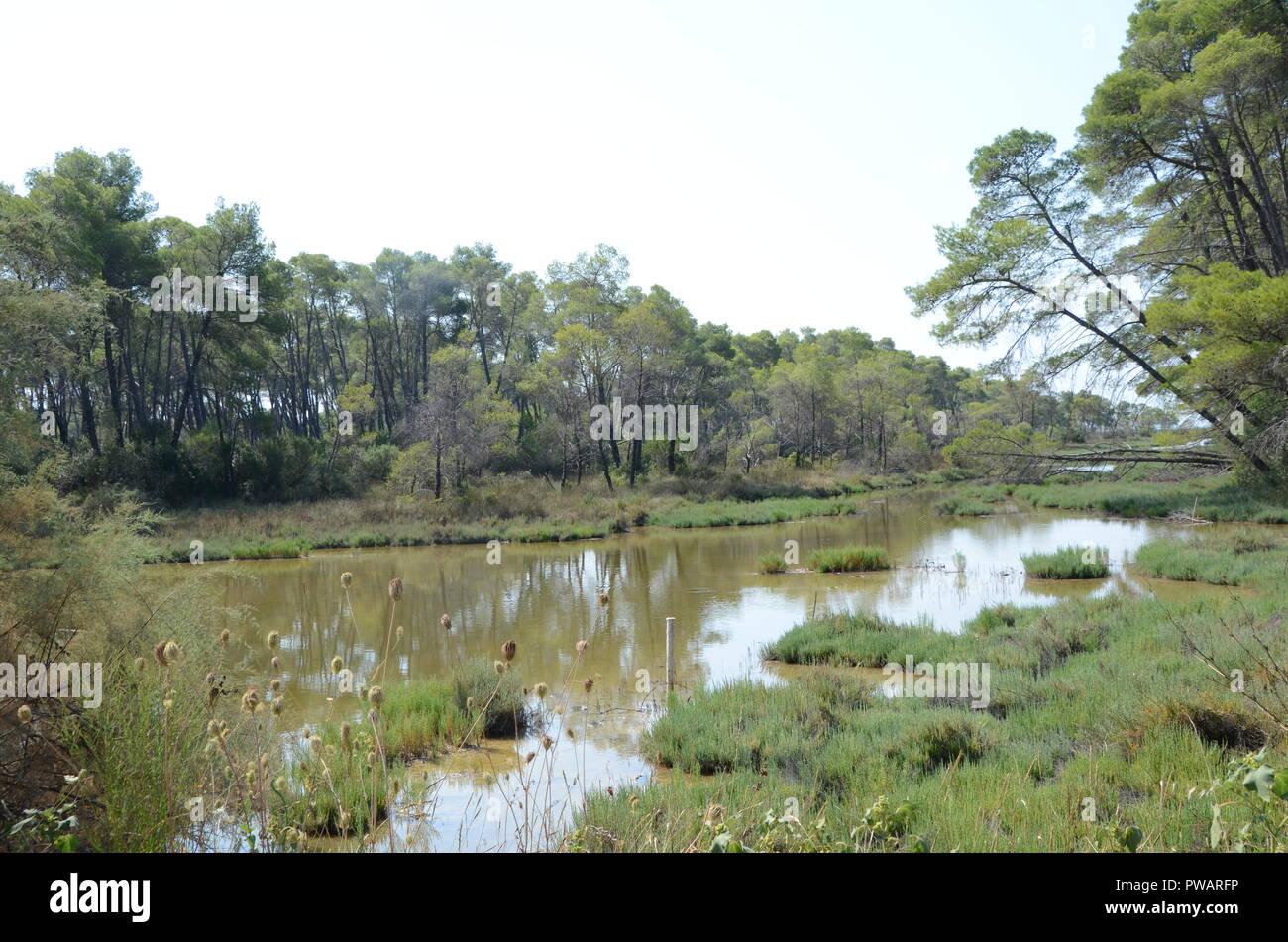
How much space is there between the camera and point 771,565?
1728 centimetres

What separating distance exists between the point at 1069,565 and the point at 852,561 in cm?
439

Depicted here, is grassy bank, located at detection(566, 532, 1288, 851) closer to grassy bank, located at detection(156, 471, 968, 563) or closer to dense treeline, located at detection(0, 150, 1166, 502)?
dense treeline, located at detection(0, 150, 1166, 502)

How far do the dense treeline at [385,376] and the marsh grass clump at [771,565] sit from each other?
9.59m

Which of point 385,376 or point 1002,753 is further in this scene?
point 385,376

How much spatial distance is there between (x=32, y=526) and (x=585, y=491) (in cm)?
2669

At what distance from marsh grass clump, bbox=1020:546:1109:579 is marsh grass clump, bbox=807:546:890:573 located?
9.90 feet

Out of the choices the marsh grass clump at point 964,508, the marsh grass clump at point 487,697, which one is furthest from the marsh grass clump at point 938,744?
the marsh grass clump at point 964,508

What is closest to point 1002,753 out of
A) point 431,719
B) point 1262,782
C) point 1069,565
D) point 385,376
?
point 1262,782

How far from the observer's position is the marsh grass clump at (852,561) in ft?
56.0

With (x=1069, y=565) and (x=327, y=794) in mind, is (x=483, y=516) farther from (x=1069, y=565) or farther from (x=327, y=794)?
(x=327, y=794)

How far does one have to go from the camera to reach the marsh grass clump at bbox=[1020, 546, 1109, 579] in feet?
47.5
